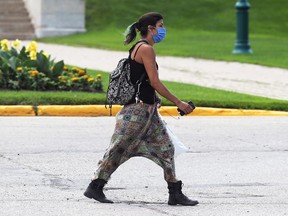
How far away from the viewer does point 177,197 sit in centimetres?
881

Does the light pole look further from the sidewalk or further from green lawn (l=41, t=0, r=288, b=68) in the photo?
the sidewalk

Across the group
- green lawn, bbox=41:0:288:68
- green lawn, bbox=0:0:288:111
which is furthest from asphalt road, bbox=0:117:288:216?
green lawn, bbox=41:0:288:68

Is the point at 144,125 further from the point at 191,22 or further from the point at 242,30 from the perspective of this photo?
the point at 191,22

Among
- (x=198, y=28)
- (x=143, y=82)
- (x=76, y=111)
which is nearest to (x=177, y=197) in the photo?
(x=143, y=82)

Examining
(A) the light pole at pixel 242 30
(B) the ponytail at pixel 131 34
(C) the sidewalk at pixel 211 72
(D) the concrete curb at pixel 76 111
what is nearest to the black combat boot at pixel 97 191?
(B) the ponytail at pixel 131 34

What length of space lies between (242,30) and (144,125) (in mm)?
17602

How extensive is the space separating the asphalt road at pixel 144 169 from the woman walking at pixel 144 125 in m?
0.21

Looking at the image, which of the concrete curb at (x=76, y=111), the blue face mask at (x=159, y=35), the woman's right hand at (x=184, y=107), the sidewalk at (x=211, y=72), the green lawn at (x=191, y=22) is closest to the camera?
the woman's right hand at (x=184, y=107)

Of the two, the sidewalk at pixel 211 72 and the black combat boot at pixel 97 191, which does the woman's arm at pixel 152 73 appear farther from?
the sidewalk at pixel 211 72

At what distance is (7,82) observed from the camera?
54.2 feet

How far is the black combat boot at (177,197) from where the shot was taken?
8.80 m

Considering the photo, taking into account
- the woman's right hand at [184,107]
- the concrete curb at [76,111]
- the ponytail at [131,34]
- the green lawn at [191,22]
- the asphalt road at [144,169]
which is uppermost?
the ponytail at [131,34]

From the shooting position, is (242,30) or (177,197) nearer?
(177,197)

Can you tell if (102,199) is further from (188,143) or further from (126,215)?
(188,143)
